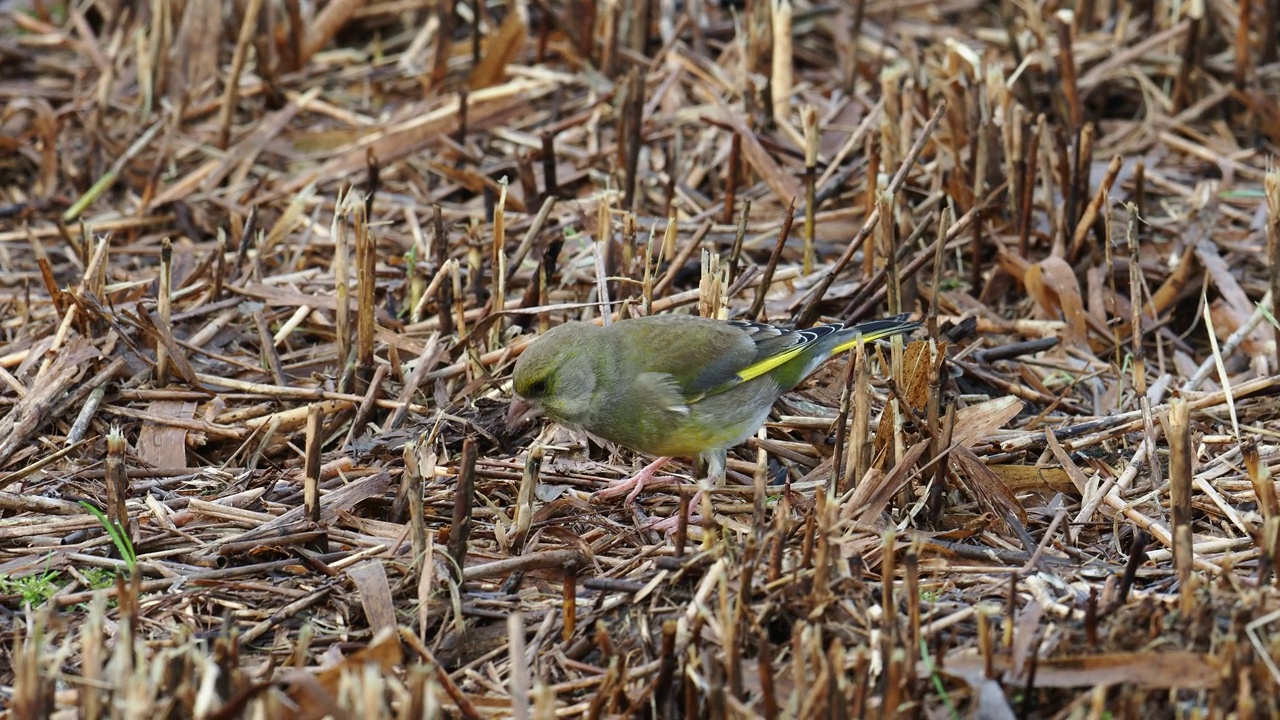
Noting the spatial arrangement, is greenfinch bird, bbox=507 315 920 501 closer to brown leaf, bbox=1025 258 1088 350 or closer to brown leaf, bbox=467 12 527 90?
brown leaf, bbox=1025 258 1088 350

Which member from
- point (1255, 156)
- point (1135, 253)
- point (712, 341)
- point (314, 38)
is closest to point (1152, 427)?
point (1135, 253)

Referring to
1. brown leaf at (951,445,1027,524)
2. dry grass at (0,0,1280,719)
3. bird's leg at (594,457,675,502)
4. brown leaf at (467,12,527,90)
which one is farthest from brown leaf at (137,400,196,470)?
brown leaf at (467,12,527,90)

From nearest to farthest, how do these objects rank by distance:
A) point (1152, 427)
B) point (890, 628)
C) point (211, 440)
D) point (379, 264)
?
point (890, 628), point (1152, 427), point (211, 440), point (379, 264)

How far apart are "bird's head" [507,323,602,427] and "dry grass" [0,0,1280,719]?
0.25 metres

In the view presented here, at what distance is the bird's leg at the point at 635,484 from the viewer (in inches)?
214

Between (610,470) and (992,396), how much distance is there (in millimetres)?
1764

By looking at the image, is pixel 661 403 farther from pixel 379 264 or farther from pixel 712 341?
pixel 379 264

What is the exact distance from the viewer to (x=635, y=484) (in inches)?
216

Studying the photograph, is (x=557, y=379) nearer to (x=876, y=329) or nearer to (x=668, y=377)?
(x=668, y=377)

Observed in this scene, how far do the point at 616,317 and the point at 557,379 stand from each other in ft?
3.61

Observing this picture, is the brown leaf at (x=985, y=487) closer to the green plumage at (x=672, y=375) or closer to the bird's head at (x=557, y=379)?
the green plumage at (x=672, y=375)

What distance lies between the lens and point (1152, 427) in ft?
17.6

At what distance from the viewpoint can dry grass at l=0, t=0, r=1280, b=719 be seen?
3912 millimetres

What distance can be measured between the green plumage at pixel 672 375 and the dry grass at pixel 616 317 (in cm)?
22
